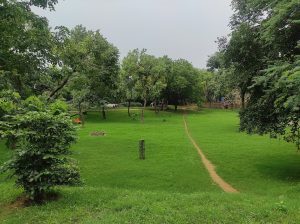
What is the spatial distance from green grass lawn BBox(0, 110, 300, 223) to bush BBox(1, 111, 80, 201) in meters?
0.56

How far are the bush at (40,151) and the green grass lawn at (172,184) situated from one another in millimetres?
565

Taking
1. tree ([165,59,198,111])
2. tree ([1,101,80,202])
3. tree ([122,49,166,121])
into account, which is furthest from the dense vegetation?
tree ([165,59,198,111])

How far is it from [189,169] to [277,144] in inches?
531

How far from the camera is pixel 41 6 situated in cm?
1490

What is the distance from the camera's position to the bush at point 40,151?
29.2ft

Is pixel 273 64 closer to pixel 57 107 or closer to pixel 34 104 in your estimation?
pixel 57 107

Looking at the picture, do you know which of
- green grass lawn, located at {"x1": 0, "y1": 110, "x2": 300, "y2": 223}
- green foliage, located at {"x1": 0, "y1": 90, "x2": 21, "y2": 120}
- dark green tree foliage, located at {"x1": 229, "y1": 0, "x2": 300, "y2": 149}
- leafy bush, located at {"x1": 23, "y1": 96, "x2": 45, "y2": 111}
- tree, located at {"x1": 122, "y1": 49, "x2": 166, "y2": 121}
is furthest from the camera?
tree, located at {"x1": 122, "y1": 49, "x2": 166, "y2": 121}

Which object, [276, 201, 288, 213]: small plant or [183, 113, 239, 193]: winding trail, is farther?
[183, 113, 239, 193]: winding trail

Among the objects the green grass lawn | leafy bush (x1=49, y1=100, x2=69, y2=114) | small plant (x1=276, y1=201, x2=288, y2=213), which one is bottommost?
the green grass lawn

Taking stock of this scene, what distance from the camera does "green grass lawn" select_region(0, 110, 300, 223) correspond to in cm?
833

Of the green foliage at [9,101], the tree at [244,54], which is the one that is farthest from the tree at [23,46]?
the tree at [244,54]

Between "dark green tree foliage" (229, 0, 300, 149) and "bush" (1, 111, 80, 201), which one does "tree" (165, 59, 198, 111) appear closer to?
"dark green tree foliage" (229, 0, 300, 149)

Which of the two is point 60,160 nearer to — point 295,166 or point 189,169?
point 189,169

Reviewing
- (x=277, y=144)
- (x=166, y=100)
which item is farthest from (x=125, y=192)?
(x=166, y=100)
